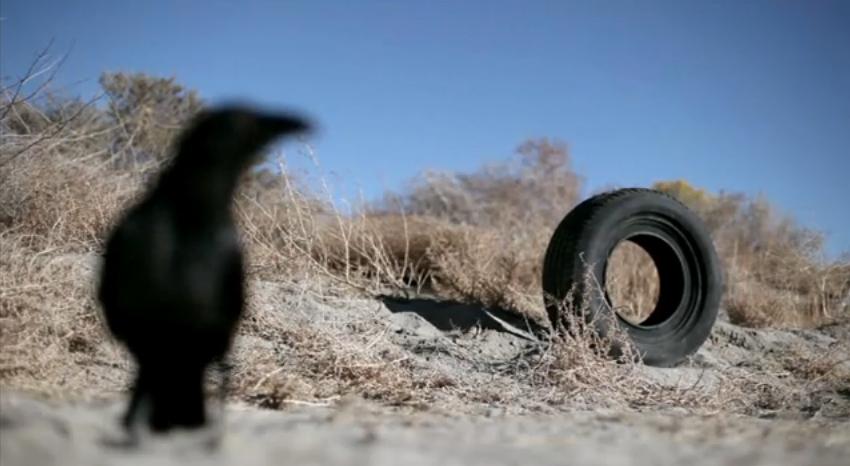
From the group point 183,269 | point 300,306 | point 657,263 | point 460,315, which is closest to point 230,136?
point 183,269

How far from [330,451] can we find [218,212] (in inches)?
29.1

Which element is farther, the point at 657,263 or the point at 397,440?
the point at 657,263

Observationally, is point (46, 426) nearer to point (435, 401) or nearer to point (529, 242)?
point (435, 401)

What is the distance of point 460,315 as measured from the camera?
6422 millimetres

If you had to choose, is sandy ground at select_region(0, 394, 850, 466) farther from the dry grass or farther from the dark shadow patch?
the dark shadow patch

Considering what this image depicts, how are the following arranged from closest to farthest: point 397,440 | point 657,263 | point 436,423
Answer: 1. point 397,440
2. point 436,423
3. point 657,263

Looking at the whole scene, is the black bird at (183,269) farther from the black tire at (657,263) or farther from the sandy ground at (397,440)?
the black tire at (657,263)

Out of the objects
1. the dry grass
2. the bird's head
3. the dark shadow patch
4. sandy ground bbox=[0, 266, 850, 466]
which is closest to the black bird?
the bird's head

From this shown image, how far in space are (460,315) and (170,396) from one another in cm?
452

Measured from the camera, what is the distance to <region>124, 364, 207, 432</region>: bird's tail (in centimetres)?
201

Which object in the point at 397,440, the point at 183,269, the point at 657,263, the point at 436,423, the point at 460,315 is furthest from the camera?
the point at 657,263

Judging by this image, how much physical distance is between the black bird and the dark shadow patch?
412 centimetres

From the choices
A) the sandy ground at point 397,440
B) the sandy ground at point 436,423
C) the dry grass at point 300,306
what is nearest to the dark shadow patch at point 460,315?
the sandy ground at point 436,423

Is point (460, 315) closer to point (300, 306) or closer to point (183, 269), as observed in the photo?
point (300, 306)
